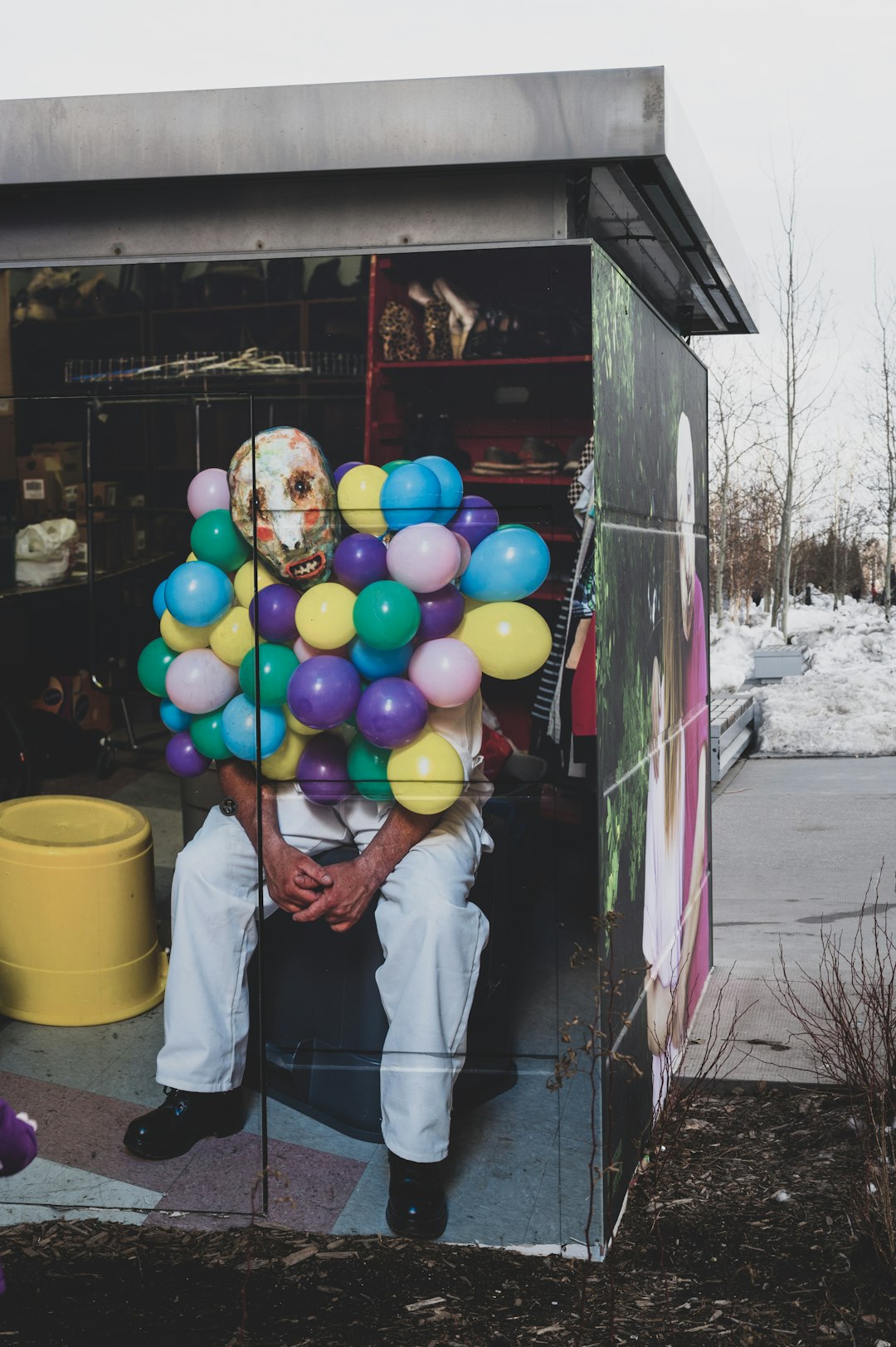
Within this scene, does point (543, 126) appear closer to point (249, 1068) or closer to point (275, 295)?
point (275, 295)

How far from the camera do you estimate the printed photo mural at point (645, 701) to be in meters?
3.54

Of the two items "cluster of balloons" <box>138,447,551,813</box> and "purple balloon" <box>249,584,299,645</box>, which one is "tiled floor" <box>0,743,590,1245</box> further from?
"purple balloon" <box>249,584,299,645</box>

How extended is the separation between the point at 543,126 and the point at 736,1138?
321 centimetres

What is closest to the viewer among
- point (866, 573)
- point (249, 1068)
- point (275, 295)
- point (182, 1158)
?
point (275, 295)

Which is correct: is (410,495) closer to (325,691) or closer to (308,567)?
(308,567)

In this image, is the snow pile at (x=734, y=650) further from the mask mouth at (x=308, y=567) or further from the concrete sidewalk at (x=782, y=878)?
the mask mouth at (x=308, y=567)

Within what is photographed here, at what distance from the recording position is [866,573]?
61375 mm

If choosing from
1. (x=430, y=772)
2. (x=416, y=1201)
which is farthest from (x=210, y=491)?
(x=416, y=1201)

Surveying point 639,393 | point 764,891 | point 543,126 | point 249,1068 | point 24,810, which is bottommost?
point 764,891

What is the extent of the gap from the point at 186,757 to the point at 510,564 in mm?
1224

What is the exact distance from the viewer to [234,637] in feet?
12.3

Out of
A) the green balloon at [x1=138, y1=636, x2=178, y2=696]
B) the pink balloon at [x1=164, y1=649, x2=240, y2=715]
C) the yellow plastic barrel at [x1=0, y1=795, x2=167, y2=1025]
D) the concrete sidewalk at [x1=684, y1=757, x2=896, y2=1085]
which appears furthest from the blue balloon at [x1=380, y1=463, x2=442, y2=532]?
the concrete sidewalk at [x1=684, y1=757, x2=896, y2=1085]

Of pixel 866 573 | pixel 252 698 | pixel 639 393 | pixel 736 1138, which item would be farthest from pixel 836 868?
pixel 866 573

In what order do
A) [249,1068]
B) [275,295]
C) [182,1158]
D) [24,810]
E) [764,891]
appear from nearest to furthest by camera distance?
[275,295] → [182,1158] → [249,1068] → [24,810] → [764,891]
